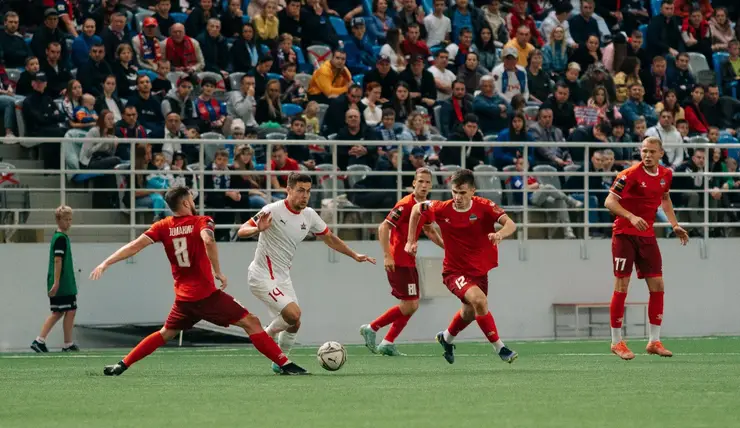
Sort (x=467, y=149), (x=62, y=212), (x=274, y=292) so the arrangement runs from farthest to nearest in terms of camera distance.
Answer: (x=467, y=149), (x=62, y=212), (x=274, y=292)

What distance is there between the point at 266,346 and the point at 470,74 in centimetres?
1248

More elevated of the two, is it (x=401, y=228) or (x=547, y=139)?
(x=547, y=139)

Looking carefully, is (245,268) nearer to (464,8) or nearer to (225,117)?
(225,117)

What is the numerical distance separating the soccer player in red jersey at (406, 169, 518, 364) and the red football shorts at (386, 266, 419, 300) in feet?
6.46

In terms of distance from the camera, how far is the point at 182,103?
20359mm

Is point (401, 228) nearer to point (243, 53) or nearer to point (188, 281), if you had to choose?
point (188, 281)

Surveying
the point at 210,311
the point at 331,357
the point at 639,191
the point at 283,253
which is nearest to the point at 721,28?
the point at 639,191

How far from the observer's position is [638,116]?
2402 centimetres

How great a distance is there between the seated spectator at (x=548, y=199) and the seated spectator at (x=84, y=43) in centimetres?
653

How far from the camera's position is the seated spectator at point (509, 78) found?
23641 millimetres

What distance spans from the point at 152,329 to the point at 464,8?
32.2 feet

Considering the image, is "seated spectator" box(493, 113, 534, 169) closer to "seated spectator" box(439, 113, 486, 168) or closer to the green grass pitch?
"seated spectator" box(439, 113, 486, 168)

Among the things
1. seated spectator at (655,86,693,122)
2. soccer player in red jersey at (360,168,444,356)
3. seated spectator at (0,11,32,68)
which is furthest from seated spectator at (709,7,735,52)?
seated spectator at (0,11,32,68)

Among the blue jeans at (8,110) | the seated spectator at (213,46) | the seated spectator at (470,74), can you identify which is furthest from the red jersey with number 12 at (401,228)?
the seated spectator at (470,74)
